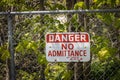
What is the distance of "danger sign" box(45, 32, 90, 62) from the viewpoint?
3477 millimetres

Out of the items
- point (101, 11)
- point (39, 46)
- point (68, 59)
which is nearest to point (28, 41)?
point (39, 46)

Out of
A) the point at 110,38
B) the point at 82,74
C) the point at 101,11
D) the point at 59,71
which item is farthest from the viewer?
the point at 82,74

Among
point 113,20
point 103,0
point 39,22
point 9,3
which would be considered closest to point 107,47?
point 113,20

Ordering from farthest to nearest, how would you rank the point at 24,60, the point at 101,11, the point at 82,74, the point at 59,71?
the point at 24,60
the point at 82,74
the point at 59,71
the point at 101,11

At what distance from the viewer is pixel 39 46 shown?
3850mm

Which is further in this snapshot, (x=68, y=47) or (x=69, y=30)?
(x=69, y=30)

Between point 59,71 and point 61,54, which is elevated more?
point 61,54

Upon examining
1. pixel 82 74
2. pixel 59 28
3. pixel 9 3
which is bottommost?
pixel 82 74

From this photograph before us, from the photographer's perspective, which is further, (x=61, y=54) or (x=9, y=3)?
(x=9, y=3)

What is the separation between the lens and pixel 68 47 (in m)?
3.48

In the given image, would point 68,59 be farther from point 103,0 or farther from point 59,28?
point 103,0

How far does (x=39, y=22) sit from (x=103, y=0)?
109 centimetres

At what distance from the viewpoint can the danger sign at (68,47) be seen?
137 inches

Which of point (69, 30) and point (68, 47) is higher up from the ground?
point (69, 30)
